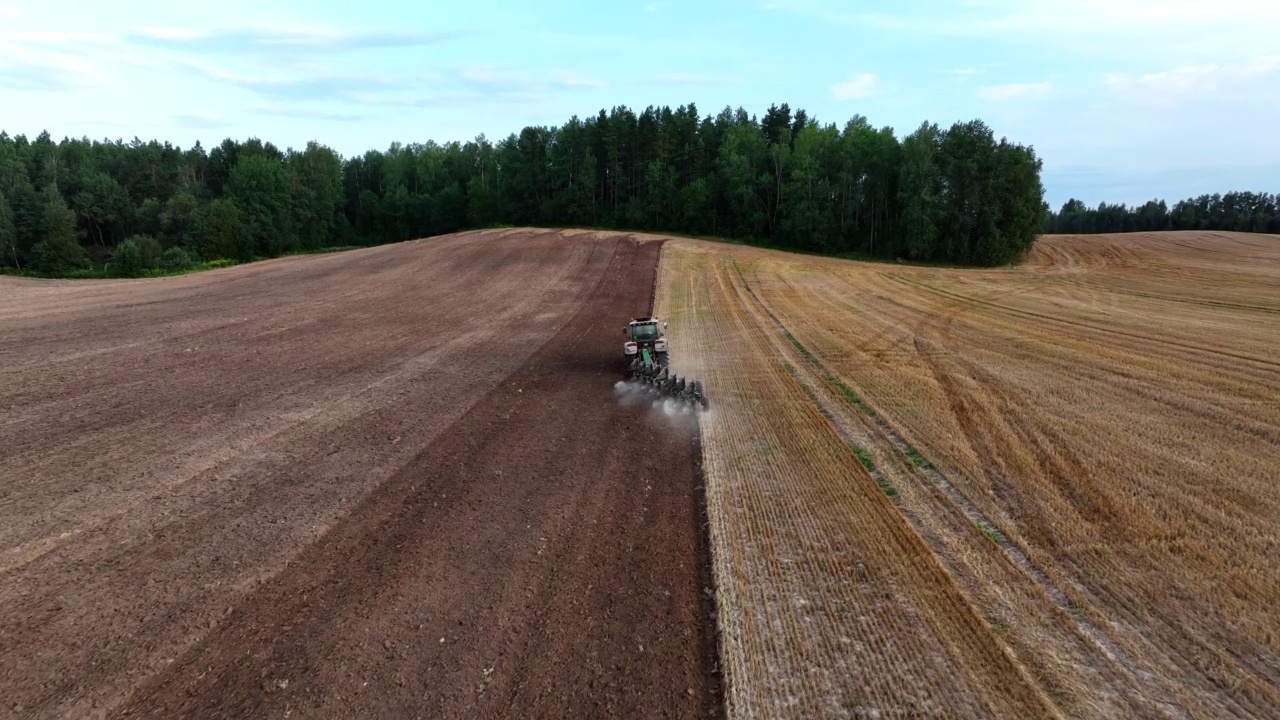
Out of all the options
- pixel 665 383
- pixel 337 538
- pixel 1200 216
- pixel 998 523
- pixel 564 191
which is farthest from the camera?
pixel 1200 216

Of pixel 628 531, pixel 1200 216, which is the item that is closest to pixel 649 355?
pixel 628 531

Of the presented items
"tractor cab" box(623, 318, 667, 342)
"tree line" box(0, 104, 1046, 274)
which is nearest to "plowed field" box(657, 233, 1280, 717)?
"tractor cab" box(623, 318, 667, 342)

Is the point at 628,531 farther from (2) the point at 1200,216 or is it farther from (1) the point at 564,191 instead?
(2) the point at 1200,216

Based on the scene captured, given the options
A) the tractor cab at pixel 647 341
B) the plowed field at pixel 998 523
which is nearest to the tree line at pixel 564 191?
the plowed field at pixel 998 523

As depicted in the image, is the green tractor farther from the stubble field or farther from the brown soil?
the brown soil

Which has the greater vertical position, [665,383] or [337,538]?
[665,383]

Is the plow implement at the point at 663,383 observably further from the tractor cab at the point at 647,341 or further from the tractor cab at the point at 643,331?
the tractor cab at the point at 643,331
